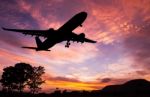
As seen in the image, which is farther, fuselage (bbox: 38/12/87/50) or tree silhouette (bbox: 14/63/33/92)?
tree silhouette (bbox: 14/63/33/92)

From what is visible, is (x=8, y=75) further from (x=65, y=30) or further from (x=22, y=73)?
(x=65, y=30)

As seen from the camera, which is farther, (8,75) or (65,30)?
(8,75)

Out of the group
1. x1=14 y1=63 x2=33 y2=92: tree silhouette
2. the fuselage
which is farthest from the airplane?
x1=14 y1=63 x2=33 y2=92: tree silhouette

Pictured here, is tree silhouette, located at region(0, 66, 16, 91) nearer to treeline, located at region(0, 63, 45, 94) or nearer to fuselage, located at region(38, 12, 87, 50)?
Result: treeline, located at region(0, 63, 45, 94)

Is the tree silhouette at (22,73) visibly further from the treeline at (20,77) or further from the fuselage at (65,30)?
the fuselage at (65,30)

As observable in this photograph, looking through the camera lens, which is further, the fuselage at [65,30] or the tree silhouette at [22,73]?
the tree silhouette at [22,73]

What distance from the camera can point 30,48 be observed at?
64.6 meters

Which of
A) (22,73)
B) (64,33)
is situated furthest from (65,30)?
(22,73)

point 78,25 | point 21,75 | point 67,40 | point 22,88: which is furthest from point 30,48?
point 22,88

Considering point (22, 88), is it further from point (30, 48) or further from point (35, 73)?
point (30, 48)

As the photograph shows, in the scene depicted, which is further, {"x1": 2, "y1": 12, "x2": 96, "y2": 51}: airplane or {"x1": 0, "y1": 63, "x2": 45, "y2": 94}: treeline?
{"x1": 0, "y1": 63, "x2": 45, "y2": 94}: treeline

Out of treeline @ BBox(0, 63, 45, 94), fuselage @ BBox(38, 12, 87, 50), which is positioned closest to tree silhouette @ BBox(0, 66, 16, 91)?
treeline @ BBox(0, 63, 45, 94)

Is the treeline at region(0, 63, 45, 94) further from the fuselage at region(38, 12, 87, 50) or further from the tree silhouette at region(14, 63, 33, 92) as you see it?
the fuselage at region(38, 12, 87, 50)

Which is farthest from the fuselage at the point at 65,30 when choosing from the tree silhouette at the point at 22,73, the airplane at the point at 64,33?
the tree silhouette at the point at 22,73
